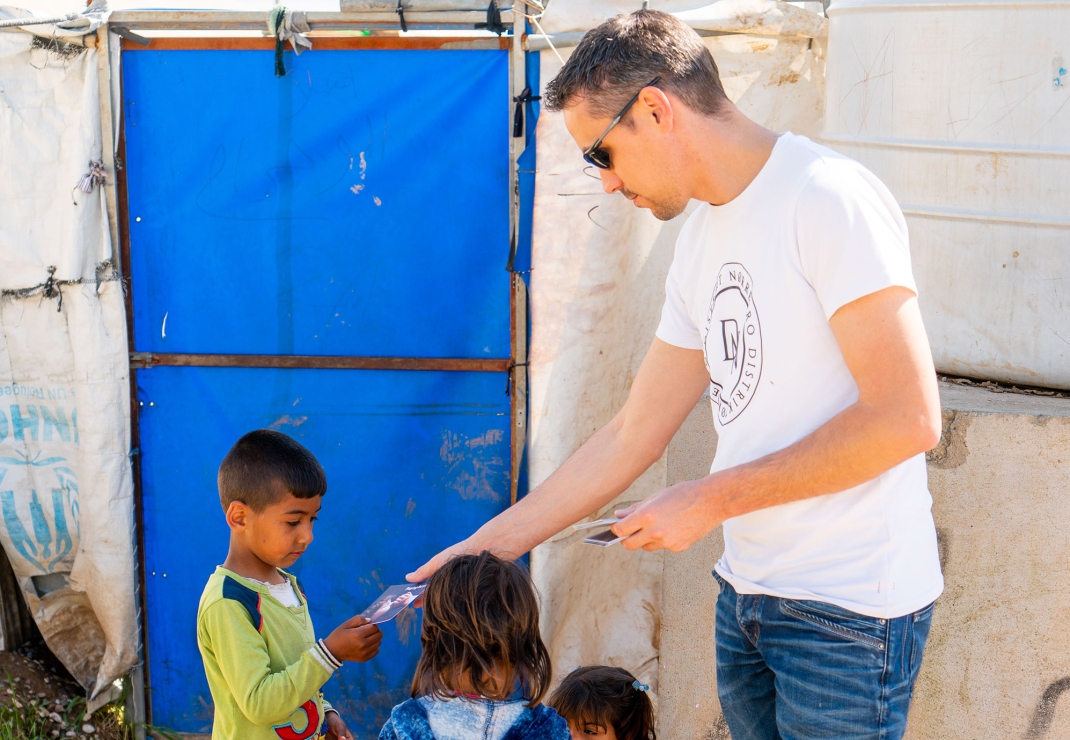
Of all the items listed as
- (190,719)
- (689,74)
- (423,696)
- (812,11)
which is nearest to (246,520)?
(423,696)

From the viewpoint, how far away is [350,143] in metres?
3.34

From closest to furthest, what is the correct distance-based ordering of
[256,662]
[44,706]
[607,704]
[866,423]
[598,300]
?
[866,423] < [256,662] < [607,704] < [598,300] < [44,706]

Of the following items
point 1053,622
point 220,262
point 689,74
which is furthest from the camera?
point 220,262

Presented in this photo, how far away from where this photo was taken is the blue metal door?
3.31 m

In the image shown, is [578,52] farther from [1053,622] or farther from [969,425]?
[1053,622]

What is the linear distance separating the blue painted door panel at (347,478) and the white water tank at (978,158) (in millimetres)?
1547

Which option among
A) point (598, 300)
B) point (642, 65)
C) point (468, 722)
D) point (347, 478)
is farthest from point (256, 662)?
point (598, 300)

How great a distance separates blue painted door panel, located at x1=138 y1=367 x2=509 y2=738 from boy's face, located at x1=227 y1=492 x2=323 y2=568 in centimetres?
112

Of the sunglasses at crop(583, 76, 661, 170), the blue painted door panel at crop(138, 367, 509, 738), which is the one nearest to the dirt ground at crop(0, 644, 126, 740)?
the blue painted door panel at crop(138, 367, 509, 738)

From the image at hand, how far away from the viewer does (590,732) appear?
8.65 feet

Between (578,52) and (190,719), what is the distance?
124 inches

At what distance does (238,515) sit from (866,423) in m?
1.58

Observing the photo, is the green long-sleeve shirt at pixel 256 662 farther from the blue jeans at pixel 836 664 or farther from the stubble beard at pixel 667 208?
the stubble beard at pixel 667 208

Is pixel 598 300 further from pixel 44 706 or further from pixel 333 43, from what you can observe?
pixel 44 706
